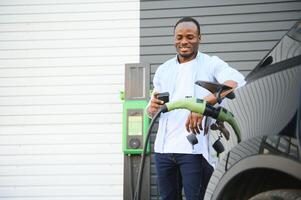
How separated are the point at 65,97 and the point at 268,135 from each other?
4952 mm

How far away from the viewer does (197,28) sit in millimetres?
3090

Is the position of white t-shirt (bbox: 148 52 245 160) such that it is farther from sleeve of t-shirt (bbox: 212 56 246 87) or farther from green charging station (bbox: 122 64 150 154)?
green charging station (bbox: 122 64 150 154)

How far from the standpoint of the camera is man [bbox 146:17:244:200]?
2.88 meters

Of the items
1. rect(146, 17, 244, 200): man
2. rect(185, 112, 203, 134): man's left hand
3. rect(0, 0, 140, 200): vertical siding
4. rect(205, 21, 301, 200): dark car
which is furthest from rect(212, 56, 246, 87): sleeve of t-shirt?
rect(0, 0, 140, 200): vertical siding

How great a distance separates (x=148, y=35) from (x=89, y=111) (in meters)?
1.32

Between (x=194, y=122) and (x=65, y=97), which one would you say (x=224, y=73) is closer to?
(x=194, y=122)

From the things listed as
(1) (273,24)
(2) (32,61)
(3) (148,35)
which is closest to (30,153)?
(2) (32,61)

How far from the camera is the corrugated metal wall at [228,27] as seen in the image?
6109mm

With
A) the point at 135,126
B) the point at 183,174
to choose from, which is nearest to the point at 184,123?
the point at 183,174

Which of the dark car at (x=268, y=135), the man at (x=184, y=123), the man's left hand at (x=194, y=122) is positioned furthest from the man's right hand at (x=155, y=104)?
the dark car at (x=268, y=135)

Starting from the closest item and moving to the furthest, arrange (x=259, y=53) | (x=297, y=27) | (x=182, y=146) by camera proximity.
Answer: (x=297, y=27) → (x=182, y=146) → (x=259, y=53)

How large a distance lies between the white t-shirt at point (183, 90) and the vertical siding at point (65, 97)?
316cm

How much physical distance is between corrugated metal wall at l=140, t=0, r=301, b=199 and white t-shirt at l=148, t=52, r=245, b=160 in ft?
10.2

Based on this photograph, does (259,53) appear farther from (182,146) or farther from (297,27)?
(297,27)
